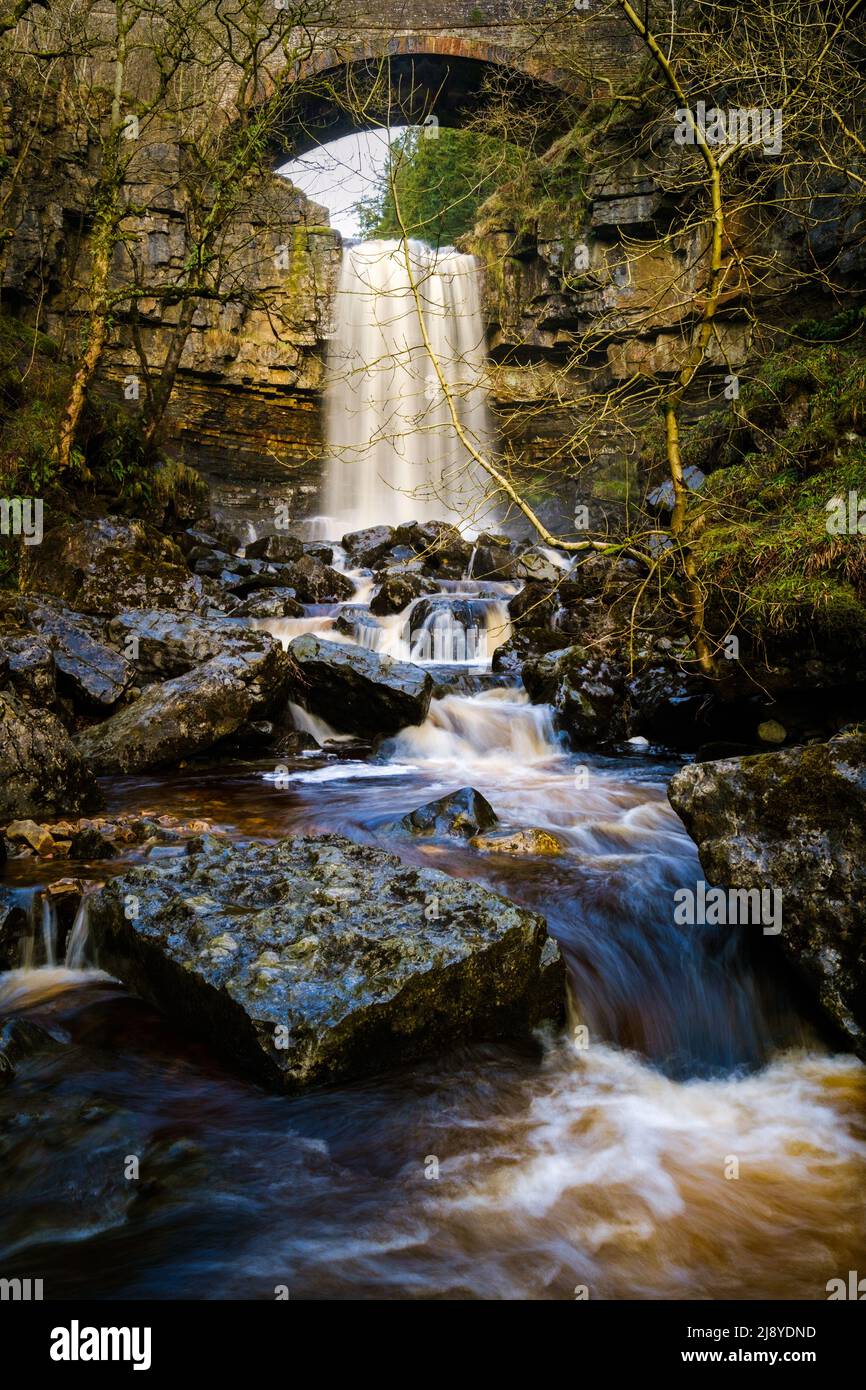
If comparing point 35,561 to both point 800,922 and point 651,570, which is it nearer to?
point 651,570

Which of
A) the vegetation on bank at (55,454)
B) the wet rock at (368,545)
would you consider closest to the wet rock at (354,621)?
the wet rock at (368,545)

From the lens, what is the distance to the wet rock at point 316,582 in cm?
1323

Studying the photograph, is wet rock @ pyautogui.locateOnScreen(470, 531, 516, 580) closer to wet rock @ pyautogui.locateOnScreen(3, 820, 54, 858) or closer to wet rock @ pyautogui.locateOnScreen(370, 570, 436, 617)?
wet rock @ pyautogui.locateOnScreen(370, 570, 436, 617)

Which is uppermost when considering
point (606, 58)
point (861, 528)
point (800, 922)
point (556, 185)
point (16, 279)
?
point (606, 58)

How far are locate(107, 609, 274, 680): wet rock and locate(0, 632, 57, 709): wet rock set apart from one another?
1278 millimetres

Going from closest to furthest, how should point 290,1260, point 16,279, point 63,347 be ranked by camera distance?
point 290,1260
point 63,347
point 16,279

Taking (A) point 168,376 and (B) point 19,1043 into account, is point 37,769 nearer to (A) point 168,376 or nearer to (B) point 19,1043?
(B) point 19,1043

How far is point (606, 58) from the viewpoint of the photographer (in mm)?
17031

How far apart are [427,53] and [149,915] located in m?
21.7

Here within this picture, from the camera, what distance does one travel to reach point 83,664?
7.57m

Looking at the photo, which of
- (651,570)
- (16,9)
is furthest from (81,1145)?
(16,9)

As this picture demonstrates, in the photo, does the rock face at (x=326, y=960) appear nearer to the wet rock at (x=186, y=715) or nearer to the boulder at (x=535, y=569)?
the wet rock at (x=186, y=715)

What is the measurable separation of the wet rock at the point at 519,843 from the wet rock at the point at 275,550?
10602mm

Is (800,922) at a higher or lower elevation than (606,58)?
lower
